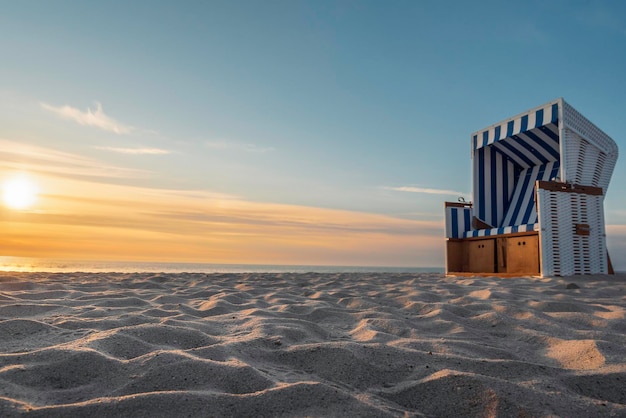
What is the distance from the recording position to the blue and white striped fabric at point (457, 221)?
6.57m

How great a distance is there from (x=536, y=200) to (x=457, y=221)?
62.1 inches

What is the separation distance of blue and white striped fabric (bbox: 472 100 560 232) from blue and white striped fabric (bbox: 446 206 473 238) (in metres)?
0.19

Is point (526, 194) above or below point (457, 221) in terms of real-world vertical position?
above

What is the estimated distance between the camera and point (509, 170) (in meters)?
7.04

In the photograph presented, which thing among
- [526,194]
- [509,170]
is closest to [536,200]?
[526,194]

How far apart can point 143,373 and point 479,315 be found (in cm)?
176

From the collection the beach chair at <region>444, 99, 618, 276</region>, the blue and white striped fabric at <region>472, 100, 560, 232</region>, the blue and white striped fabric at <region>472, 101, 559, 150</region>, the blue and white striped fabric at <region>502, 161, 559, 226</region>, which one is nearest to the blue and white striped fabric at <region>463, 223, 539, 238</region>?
the beach chair at <region>444, 99, 618, 276</region>

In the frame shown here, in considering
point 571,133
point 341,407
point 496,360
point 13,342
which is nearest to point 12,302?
point 13,342

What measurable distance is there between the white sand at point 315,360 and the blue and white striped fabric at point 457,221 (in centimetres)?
393

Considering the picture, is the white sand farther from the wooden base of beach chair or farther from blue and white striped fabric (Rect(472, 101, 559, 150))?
blue and white striped fabric (Rect(472, 101, 559, 150))

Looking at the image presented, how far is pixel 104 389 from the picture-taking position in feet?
3.98

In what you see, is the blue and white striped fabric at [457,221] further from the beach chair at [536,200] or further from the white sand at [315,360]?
the white sand at [315,360]

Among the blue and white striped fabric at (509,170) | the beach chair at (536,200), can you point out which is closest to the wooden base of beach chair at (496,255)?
the beach chair at (536,200)

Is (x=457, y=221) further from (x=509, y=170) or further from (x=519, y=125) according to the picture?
(x=519, y=125)
